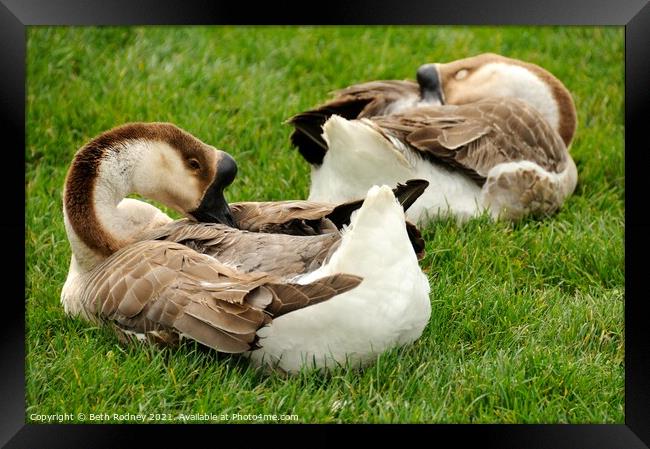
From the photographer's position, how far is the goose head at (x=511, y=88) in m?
7.84

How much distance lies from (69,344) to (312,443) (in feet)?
4.81

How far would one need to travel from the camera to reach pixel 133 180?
5562mm

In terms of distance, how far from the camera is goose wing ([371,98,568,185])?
22.3ft

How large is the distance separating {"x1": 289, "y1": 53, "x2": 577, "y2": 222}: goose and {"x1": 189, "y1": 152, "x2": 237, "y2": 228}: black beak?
114 centimetres

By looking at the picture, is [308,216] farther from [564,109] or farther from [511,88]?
[564,109]

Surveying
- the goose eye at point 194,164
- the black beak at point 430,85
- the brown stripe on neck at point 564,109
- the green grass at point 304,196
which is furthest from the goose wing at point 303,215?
the brown stripe on neck at point 564,109

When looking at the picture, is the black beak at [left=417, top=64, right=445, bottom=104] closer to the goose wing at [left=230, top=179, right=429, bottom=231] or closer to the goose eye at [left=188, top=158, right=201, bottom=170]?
the goose wing at [left=230, top=179, right=429, bottom=231]

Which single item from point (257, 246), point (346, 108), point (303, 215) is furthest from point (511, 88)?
point (257, 246)

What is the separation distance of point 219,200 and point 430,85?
8.94 ft

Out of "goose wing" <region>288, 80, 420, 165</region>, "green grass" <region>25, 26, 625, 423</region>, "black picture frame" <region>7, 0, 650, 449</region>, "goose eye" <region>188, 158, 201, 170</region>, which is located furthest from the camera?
"goose wing" <region>288, 80, 420, 165</region>

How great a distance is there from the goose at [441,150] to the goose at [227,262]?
41.8 inches

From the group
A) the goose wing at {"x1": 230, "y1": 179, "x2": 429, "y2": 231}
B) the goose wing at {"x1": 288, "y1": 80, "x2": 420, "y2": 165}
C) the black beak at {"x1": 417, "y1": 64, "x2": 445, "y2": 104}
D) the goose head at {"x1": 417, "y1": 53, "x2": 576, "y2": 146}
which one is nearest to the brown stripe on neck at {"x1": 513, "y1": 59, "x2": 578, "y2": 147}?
the goose head at {"x1": 417, "y1": 53, "x2": 576, "y2": 146}

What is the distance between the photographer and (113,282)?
5.22 m
